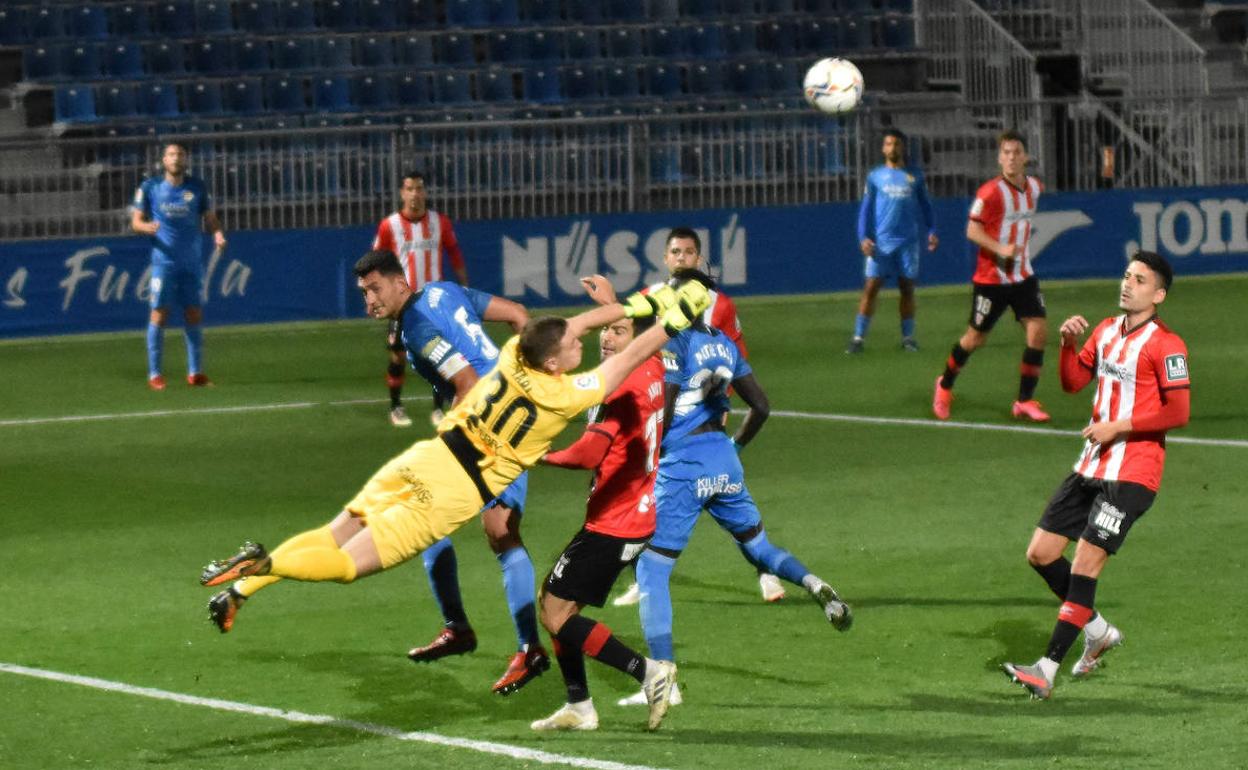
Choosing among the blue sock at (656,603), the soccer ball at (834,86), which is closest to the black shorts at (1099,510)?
the blue sock at (656,603)

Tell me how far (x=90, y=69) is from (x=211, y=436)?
12252 mm

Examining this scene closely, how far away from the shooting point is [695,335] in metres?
9.99

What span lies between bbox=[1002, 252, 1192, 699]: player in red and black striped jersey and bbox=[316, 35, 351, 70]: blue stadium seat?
20.7 meters

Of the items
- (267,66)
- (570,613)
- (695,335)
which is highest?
(267,66)

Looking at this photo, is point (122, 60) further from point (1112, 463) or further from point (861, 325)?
point (1112, 463)

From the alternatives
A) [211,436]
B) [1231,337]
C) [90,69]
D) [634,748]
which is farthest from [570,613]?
[90,69]

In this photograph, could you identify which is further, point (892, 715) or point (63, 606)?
point (63, 606)

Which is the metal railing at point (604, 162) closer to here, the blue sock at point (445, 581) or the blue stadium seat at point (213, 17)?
the blue stadium seat at point (213, 17)

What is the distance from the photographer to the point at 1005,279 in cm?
1741

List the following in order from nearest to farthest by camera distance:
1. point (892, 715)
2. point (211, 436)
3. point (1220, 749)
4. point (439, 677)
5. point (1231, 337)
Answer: point (1220, 749), point (892, 715), point (439, 677), point (211, 436), point (1231, 337)

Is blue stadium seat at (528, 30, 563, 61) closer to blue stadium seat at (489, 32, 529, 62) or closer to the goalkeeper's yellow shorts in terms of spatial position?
blue stadium seat at (489, 32, 529, 62)

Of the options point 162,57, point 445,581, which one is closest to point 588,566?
point 445,581

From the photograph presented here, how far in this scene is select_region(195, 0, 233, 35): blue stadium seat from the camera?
94.3 ft

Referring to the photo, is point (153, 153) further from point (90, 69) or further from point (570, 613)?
point (570, 613)
